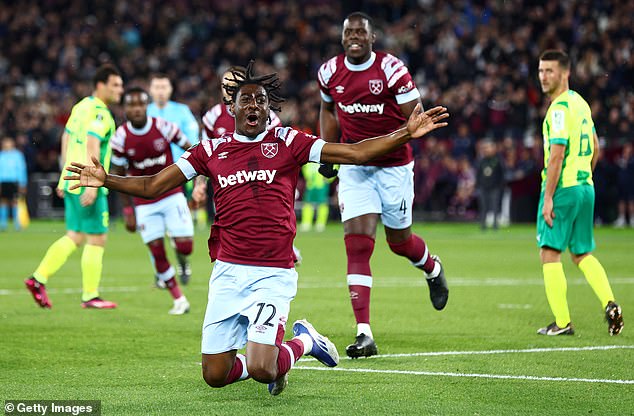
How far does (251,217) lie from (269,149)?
1.44 feet

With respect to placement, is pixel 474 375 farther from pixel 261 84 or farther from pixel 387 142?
pixel 261 84

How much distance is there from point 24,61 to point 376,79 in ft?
99.6

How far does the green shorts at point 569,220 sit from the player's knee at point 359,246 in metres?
1.71

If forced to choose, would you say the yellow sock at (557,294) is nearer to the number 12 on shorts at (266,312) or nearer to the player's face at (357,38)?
the player's face at (357,38)

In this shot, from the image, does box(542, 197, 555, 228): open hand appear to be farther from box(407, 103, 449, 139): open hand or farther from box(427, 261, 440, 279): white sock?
box(407, 103, 449, 139): open hand

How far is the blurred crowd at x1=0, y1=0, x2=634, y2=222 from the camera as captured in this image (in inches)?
1133

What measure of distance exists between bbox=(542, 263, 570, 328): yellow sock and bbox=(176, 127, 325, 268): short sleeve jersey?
3.66m

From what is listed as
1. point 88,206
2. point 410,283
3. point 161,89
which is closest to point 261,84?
point 88,206

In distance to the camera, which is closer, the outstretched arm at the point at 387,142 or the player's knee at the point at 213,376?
the outstretched arm at the point at 387,142

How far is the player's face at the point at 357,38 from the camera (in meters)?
8.79

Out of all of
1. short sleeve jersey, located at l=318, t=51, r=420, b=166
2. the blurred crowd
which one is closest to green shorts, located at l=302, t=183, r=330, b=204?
the blurred crowd

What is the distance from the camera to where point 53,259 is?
462 inches

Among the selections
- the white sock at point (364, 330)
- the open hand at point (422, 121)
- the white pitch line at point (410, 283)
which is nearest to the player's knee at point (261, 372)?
the open hand at point (422, 121)

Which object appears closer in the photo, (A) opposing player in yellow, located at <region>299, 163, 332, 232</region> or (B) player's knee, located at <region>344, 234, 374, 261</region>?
(B) player's knee, located at <region>344, 234, 374, 261</region>
